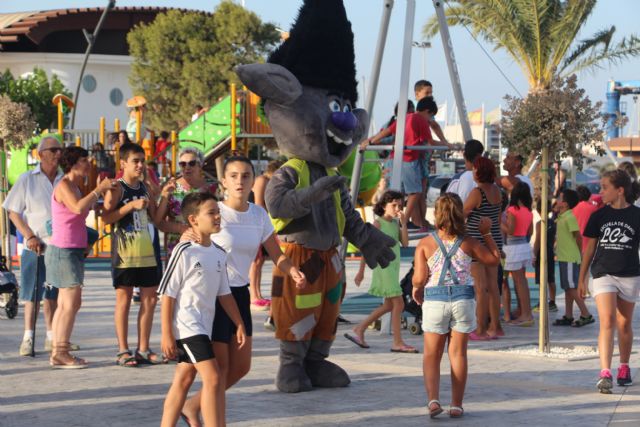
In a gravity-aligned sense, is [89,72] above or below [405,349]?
above

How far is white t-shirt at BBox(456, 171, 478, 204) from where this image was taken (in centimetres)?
1141

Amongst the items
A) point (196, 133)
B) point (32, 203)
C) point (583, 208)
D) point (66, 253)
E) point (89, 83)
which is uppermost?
point (89, 83)

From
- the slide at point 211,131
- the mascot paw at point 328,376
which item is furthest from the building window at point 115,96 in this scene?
the mascot paw at point 328,376

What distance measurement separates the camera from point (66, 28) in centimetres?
6906

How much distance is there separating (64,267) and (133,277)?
22.7 inches

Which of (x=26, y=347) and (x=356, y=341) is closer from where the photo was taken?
(x=26, y=347)

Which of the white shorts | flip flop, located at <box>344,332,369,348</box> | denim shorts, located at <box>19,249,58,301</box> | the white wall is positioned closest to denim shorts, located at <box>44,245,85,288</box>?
denim shorts, located at <box>19,249,58,301</box>

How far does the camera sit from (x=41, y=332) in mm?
11422

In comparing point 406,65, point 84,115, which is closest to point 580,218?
point 406,65

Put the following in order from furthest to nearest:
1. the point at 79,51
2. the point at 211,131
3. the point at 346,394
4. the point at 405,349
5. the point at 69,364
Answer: the point at 79,51
the point at 211,131
the point at 405,349
the point at 69,364
the point at 346,394

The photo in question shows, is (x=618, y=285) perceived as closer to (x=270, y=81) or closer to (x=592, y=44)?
(x=270, y=81)

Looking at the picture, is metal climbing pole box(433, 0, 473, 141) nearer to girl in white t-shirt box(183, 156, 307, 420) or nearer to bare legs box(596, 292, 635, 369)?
bare legs box(596, 292, 635, 369)

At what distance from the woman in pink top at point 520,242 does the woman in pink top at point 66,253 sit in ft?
16.4

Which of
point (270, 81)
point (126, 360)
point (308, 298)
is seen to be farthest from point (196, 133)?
point (308, 298)
